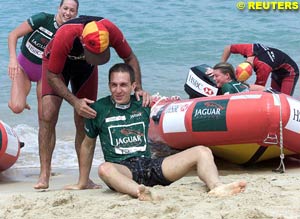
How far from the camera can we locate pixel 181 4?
16547 millimetres

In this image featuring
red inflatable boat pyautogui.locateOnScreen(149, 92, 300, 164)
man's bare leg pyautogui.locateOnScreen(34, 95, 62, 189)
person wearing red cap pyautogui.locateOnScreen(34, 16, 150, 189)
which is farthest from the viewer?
red inflatable boat pyautogui.locateOnScreen(149, 92, 300, 164)

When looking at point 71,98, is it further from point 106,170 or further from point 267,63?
point 267,63

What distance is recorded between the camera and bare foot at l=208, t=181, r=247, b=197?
349cm

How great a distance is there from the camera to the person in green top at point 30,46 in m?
4.98

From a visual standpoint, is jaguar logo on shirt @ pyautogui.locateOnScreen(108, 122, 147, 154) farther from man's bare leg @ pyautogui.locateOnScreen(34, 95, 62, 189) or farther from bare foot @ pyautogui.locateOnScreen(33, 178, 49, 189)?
bare foot @ pyautogui.locateOnScreen(33, 178, 49, 189)

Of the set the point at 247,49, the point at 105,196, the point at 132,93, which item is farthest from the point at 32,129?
the point at 105,196

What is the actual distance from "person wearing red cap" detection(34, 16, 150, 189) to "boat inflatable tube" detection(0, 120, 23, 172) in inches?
26.0

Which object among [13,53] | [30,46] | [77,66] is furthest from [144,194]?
[30,46]

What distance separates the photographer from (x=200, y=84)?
251 inches

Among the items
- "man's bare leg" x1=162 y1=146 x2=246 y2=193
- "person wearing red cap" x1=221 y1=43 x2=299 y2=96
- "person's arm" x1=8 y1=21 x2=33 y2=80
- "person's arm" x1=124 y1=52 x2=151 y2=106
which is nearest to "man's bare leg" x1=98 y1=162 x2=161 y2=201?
"man's bare leg" x1=162 y1=146 x2=246 y2=193

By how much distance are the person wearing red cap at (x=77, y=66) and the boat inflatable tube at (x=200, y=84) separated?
5.71 ft

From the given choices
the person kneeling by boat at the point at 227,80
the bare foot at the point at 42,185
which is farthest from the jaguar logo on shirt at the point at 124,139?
the person kneeling by boat at the point at 227,80

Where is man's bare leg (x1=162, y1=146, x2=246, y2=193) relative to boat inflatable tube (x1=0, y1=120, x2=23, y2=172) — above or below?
above

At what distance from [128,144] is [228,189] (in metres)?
0.79
